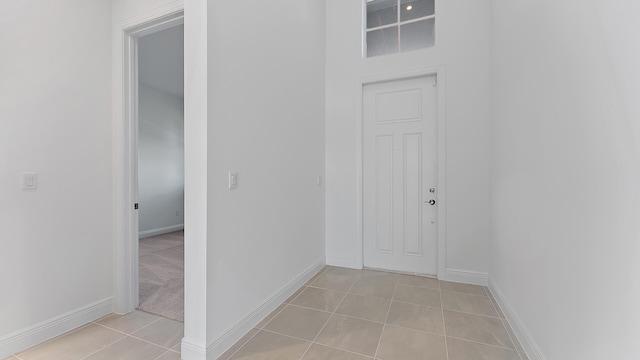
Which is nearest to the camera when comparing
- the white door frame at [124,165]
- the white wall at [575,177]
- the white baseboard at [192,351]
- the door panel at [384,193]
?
the white wall at [575,177]

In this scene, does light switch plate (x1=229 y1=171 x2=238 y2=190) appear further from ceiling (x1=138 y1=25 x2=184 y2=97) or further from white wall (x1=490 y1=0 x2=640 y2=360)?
ceiling (x1=138 y1=25 x2=184 y2=97)

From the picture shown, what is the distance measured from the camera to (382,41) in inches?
126

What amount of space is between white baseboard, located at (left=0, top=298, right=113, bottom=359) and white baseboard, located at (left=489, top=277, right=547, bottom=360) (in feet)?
10.1

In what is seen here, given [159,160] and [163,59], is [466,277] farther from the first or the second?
[159,160]

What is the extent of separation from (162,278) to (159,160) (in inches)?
131

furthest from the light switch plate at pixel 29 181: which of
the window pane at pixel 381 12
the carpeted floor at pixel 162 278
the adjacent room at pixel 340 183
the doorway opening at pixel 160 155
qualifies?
the window pane at pixel 381 12

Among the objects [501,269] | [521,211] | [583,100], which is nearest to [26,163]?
[583,100]

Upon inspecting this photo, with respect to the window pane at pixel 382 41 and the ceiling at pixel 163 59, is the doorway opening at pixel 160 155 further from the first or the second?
the window pane at pixel 382 41

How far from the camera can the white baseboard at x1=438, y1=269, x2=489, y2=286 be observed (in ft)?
8.75

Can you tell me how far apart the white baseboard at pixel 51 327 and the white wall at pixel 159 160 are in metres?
3.28

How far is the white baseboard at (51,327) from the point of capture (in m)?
1.59

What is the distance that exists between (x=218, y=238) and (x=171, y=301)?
4.12ft

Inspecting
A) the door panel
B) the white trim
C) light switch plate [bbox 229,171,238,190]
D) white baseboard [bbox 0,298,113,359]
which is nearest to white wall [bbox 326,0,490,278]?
the door panel

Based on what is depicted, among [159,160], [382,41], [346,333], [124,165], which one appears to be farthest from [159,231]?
[382,41]
